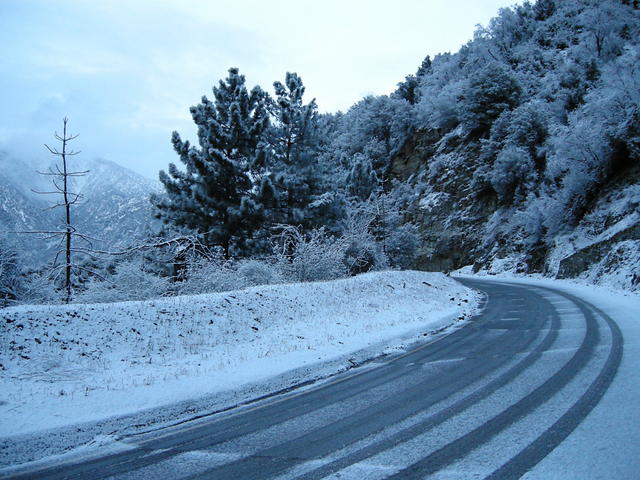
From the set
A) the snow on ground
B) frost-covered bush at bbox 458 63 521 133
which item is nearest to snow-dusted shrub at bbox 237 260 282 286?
the snow on ground

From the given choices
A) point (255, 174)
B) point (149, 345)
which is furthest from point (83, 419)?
point (255, 174)

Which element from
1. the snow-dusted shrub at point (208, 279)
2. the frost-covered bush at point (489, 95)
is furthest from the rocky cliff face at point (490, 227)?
the snow-dusted shrub at point (208, 279)

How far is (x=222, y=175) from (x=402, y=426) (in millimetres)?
16543

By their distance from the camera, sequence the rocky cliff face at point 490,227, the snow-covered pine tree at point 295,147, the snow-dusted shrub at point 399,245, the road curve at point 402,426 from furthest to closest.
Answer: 1. the snow-dusted shrub at point 399,245
2. the snow-covered pine tree at point 295,147
3. the rocky cliff face at point 490,227
4. the road curve at point 402,426

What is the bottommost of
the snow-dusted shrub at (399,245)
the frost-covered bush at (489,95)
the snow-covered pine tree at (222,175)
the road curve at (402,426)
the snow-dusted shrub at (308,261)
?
the road curve at (402,426)

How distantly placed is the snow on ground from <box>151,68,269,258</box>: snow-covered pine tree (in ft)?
26.2

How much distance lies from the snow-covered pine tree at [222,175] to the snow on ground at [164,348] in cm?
800

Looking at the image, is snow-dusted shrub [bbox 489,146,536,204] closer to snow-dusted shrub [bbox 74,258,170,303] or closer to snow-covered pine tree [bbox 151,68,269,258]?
snow-covered pine tree [bbox 151,68,269,258]

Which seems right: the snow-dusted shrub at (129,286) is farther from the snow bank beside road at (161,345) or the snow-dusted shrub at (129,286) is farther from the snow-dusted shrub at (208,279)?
the snow bank beside road at (161,345)

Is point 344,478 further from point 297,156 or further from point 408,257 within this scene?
point 408,257

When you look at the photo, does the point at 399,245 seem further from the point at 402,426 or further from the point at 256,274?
the point at 402,426

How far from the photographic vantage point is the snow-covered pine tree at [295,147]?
22.8 meters

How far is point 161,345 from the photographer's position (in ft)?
28.0

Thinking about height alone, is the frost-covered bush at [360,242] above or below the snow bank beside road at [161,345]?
above
